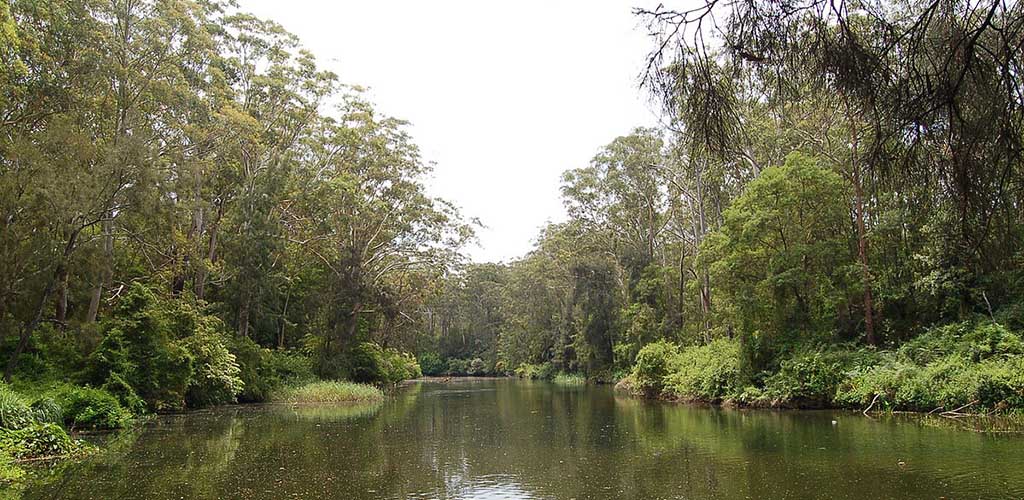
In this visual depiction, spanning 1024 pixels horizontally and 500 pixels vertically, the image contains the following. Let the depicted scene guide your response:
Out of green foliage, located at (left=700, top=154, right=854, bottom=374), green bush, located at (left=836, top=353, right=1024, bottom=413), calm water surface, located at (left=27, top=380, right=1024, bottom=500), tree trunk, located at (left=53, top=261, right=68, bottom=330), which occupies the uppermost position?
green foliage, located at (left=700, top=154, right=854, bottom=374)

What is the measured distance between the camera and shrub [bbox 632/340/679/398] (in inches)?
1198

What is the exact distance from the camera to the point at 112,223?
779 inches

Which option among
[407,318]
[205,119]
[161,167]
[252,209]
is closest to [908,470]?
[161,167]

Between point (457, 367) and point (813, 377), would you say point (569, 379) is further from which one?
point (813, 377)

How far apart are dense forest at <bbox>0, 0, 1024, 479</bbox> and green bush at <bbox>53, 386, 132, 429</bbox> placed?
0.05 meters

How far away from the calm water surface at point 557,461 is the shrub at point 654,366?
1058cm

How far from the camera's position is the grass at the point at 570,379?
1950 inches

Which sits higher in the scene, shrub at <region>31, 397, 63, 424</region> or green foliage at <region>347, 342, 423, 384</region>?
green foliage at <region>347, 342, 423, 384</region>

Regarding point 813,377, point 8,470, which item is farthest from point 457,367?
point 8,470

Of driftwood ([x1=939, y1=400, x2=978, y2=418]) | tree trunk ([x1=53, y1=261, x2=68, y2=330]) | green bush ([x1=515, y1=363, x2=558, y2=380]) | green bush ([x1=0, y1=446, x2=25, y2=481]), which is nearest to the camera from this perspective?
green bush ([x1=0, y1=446, x2=25, y2=481])

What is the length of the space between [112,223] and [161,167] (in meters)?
2.02

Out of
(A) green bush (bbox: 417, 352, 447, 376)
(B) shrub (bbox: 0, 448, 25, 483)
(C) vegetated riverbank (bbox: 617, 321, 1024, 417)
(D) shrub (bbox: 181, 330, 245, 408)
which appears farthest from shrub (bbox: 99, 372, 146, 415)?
(A) green bush (bbox: 417, 352, 447, 376)

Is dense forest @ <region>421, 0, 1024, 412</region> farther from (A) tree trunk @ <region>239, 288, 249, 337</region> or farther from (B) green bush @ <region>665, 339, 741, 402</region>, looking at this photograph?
(A) tree trunk @ <region>239, 288, 249, 337</region>

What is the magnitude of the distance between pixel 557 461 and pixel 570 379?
39.6m
